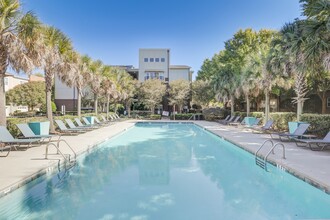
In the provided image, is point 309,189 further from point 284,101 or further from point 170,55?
point 170,55

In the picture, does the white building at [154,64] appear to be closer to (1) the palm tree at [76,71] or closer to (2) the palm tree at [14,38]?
(1) the palm tree at [76,71]

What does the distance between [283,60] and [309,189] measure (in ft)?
38.8

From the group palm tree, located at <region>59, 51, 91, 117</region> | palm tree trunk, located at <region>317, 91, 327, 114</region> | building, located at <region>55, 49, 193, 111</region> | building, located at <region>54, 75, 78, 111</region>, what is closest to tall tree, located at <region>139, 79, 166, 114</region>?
building, located at <region>55, 49, 193, 111</region>

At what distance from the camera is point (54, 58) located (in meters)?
15.1

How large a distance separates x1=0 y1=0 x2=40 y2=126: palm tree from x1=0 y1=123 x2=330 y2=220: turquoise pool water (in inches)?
188

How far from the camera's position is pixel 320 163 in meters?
8.17

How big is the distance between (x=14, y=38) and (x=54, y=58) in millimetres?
4356

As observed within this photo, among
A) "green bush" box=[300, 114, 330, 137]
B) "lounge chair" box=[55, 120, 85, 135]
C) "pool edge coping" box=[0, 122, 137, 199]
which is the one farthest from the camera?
"lounge chair" box=[55, 120, 85, 135]

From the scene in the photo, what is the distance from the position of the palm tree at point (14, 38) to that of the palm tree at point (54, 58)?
2.67 metres

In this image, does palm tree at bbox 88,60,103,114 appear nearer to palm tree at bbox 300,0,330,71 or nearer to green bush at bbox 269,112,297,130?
green bush at bbox 269,112,297,130

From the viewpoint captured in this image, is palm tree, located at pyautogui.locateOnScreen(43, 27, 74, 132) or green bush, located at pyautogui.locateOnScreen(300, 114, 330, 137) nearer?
green bush, located at pyautogui.locateOnScreen(300, 114, 330, 137)

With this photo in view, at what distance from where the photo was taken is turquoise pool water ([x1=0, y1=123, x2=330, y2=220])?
5461 millimetres

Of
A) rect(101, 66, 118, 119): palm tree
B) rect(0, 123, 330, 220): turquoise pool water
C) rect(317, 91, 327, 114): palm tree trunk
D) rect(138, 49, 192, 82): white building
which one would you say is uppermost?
rect(138, 49, 192, 82): white building

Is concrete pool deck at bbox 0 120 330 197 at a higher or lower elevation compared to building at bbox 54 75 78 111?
lower
